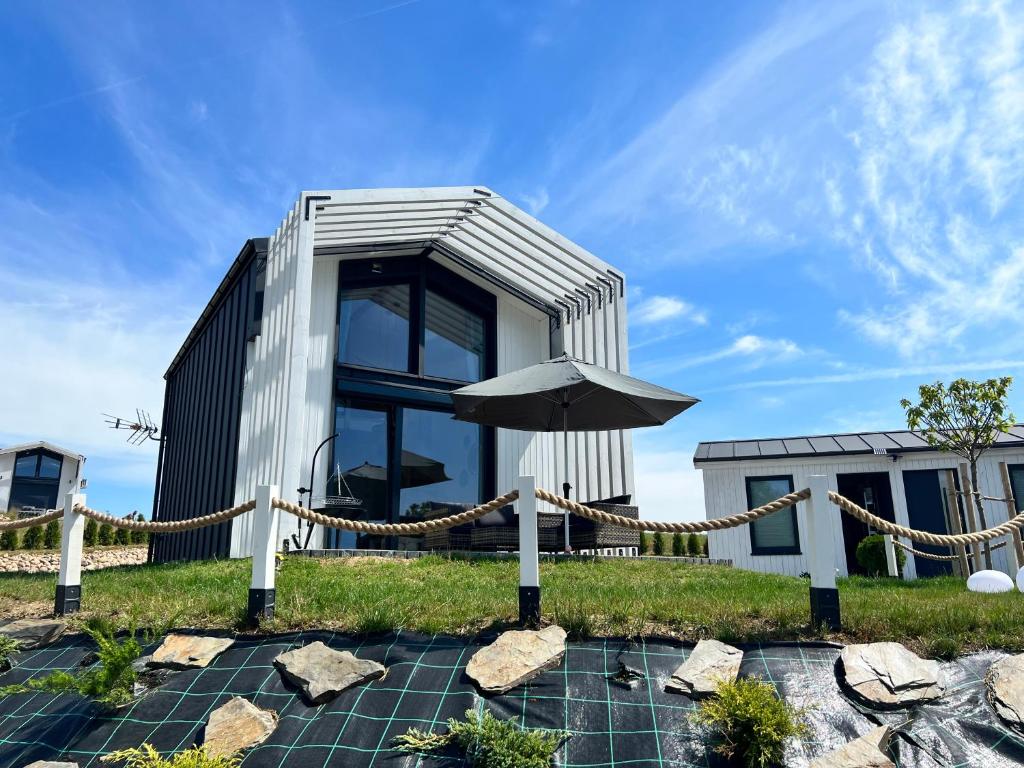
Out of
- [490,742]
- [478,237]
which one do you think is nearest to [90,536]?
[478,237]

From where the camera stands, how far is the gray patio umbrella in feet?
26.5

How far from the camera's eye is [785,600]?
510 cm

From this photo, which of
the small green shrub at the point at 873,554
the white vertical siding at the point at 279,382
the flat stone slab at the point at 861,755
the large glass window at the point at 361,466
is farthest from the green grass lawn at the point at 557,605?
the small green shrub at the point at 873,554

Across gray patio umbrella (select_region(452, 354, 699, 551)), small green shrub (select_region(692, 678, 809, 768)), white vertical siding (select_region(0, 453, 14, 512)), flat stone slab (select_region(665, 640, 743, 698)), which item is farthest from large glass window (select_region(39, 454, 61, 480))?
small green shrub (select_region(692, 678, 809, 768))

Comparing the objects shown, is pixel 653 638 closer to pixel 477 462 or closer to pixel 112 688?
pixel 112 688

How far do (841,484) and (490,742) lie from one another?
44.1 feet

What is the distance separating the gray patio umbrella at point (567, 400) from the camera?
8078 mm

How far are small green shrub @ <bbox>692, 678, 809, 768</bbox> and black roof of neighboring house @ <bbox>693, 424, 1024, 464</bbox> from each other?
11.9m

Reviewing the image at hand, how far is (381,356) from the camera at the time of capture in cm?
1330

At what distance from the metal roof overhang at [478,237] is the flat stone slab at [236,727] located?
8.27m

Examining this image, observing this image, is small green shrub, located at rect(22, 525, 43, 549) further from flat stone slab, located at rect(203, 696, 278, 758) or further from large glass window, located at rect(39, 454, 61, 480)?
flat stone slab, located at rect(203, 696, 278, 758)

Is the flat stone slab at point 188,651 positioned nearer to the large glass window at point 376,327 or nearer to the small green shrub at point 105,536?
the large glass window at point 376,327

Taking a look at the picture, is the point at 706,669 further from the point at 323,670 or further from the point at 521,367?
the point at 521,367

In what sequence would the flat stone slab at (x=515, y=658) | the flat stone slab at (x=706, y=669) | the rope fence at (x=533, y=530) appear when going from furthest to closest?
1. the rope fence at (x=533, y=530)
2. the flat stone slab at (x=515, y=658)
3. the flat stone slab at (x=706, y=669)
